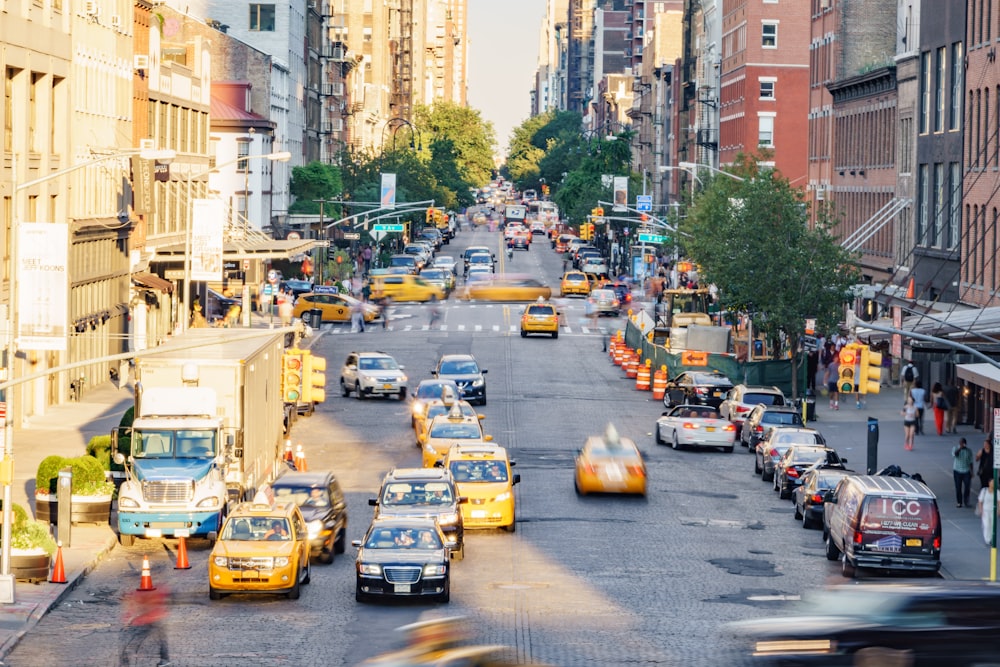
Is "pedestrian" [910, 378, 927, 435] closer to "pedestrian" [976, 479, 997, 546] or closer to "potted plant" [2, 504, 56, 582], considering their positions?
"pedestrian" [976, 479, 997, 546]

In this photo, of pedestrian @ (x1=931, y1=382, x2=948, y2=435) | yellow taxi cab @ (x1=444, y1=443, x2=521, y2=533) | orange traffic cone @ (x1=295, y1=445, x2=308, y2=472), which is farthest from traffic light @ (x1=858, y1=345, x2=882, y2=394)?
pedestrian @ (x1=931, y1=382, x2=948, y2=435)

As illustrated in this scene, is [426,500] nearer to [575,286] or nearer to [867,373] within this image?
[867,373]

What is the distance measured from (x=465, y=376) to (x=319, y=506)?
25.6 meters

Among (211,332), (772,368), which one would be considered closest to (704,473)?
(211,332)

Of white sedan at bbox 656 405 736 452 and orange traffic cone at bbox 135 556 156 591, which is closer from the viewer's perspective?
orange traffic cone at bbox 135 556 156 591

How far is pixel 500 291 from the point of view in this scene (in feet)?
360

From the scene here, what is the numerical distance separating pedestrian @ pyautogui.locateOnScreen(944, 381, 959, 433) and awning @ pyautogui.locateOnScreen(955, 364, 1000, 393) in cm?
810

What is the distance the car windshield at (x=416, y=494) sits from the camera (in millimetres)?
33750

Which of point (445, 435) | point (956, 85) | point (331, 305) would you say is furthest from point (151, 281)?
point (956, 85)

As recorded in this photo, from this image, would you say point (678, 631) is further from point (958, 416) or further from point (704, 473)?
point (958, 416)

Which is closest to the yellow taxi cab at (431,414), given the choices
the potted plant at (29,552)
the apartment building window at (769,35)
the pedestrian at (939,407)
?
the pedestrian at (939,407)

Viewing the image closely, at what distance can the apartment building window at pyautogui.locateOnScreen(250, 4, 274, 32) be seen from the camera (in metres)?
122

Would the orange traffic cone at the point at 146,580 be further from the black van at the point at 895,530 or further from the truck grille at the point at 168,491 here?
the black van at the point at 895,530

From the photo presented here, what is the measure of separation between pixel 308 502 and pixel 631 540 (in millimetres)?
6800
